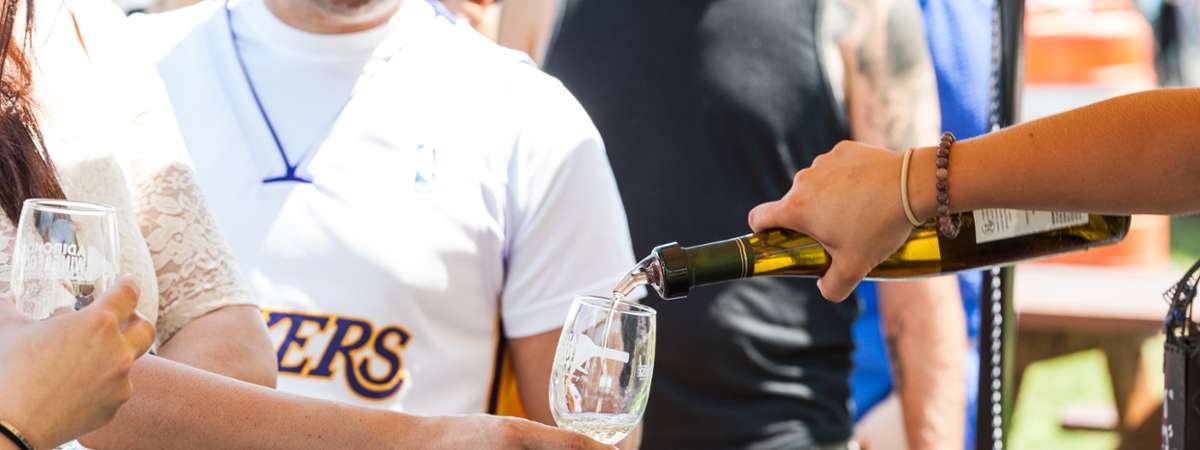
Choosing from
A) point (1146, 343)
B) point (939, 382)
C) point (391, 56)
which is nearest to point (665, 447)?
point (939, 382)

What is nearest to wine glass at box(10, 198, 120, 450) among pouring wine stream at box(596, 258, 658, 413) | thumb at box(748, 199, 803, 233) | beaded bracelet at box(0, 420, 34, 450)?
beaded bracelet at box(0, 420, 34, 450)

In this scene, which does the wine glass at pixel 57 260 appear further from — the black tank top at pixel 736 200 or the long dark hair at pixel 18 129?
the black tank top at pixel 736 200

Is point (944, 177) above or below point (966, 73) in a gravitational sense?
above

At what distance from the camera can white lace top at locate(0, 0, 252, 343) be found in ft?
4.42

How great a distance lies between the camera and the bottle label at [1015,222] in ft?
4.86

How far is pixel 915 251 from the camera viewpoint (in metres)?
1.60

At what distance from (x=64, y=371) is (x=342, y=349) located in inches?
42.8

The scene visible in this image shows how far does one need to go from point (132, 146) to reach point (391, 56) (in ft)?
2.39

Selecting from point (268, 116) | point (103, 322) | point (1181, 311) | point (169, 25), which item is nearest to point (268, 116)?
point (268, 116)

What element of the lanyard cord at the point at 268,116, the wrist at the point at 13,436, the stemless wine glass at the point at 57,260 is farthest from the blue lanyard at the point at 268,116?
the wrist at the point at 13,436

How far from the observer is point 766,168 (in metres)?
2.62

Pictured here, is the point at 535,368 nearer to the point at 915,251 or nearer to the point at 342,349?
the point at 342,349

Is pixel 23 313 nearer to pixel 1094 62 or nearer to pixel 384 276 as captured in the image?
pixel 384 276

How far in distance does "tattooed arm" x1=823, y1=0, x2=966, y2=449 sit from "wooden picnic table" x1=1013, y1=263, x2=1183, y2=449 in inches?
65.2
